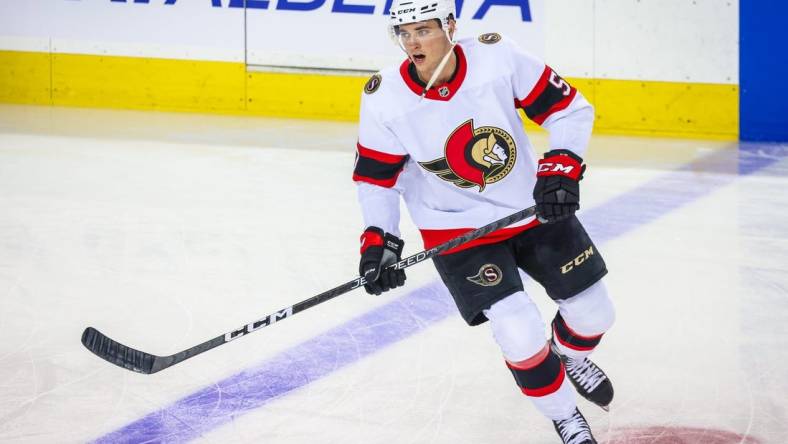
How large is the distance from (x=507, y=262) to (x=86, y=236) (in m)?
2.61

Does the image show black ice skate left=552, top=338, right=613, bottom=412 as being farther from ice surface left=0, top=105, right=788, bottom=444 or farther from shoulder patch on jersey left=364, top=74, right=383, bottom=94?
shoulder patch on jersey left=364, top=74, right=383, bottom=94

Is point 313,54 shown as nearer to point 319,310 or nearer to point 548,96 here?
point 319,310

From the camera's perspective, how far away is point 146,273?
4.33 meters

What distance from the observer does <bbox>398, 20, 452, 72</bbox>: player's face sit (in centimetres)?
264

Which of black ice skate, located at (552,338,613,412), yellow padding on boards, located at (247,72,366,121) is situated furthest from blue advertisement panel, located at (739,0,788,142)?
black ice skate, located at (552,338,613,412)

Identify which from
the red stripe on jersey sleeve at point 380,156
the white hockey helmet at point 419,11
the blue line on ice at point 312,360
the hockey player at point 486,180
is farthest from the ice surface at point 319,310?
the white hockey helmet at point 419,11

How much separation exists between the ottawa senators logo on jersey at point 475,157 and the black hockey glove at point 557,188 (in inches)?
4.1

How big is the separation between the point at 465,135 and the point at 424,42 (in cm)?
23

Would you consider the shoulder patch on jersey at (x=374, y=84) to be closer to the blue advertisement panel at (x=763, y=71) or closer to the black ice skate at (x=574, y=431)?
the black ice skate at (x=574, y=431)

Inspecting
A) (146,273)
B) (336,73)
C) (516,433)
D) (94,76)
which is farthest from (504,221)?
(94,76)

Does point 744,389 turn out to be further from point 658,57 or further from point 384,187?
point 658,57

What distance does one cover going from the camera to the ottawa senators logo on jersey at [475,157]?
2.69 m

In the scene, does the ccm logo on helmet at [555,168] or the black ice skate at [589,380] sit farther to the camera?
the black ice skate at [589,380]

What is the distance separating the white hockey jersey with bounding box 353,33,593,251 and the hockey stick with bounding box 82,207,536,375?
0.20 ft
